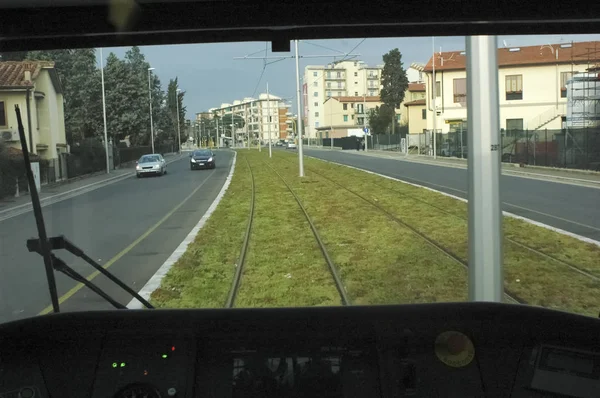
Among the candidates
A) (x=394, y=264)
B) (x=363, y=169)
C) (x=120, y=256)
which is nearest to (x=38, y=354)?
(x=394, y=264)

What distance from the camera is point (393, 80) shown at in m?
7.25

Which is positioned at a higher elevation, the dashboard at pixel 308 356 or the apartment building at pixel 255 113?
the apartment building at pixel 255 113

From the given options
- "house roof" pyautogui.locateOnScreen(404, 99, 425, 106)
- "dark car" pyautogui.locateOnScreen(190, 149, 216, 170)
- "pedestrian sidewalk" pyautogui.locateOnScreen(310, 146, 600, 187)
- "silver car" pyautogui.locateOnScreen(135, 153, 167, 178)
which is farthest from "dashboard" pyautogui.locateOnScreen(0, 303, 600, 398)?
"dark car" pyautogui.locateOnScreen(190, 149, 216, 170)

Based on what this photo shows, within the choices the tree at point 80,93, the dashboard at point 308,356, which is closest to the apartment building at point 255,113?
the tree at point 80,93

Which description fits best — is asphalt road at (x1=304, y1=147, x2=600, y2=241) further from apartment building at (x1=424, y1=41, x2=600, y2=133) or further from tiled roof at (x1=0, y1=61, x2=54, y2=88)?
tiled roof at (x1=0, y1=61, x2=54, y2=88)

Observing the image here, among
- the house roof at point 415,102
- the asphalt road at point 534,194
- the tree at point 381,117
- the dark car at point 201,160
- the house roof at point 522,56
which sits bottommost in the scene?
the asphalt road at point 534,194

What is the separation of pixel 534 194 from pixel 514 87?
11330mm

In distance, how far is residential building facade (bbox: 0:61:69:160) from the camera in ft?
13.1

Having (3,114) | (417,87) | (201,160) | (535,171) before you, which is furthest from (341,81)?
(201,160)

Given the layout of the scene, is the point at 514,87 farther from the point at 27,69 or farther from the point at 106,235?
the point at 106,235

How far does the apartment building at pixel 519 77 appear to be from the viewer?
6833 mm

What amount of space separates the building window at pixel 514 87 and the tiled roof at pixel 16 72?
5308 millimetres

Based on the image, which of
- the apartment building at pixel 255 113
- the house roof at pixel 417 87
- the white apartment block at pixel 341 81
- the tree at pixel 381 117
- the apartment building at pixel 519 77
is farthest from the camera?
the house roof at pixel 417 87

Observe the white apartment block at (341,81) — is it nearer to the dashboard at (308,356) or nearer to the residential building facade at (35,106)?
the residential building facade at (35,106)
